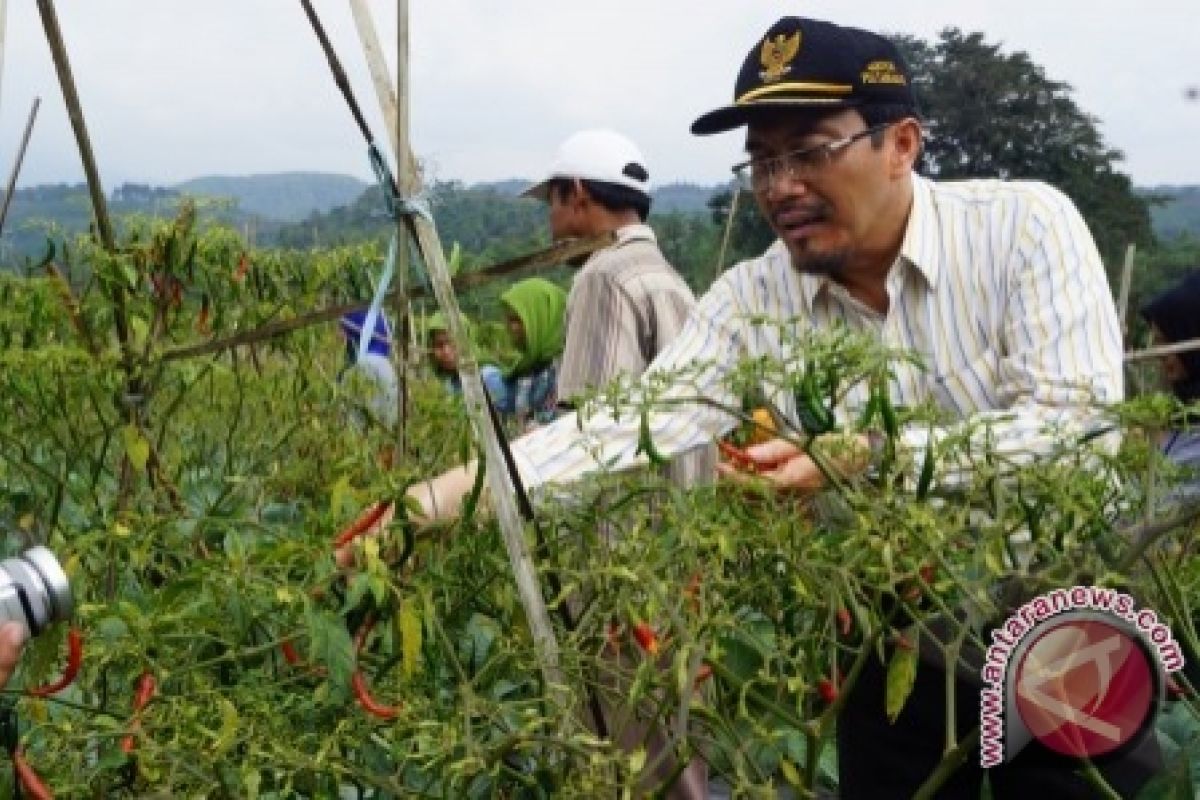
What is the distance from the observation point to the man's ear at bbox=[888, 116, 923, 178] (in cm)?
188

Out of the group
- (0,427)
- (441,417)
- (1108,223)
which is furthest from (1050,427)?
(1108,223)

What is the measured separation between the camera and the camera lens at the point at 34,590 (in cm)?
106

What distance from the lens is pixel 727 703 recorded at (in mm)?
1279

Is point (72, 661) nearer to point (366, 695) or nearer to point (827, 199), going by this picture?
point (366, 695)

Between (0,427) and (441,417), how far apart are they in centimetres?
48

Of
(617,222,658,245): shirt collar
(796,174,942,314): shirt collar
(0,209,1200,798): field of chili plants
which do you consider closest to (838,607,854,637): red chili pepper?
(0,209,1200,798): field of chili plants

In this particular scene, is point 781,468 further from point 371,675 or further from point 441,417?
point 441,417

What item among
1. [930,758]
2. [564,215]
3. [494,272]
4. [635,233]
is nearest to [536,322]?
[564,215]

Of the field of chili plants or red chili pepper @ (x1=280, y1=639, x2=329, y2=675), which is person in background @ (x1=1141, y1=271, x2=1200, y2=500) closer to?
the field of chili plants

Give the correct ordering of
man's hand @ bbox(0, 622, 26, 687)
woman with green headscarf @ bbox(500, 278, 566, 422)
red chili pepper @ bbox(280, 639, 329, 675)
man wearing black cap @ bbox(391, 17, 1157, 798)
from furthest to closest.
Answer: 1. woman with green headscarf @ bbox(500, 278, 566, 422)
2. man wearing black cap @ bbox(391, 17, 1157, 798)
3. red chili pepper @ bbox(280, 639, 329, 675)
4. man's hand @ bbox(0, 622, 26, 687)

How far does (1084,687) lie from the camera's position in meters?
1.25

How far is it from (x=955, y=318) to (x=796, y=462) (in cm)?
55

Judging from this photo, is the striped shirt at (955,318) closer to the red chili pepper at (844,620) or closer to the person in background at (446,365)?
the red chili pepper at (844,620)

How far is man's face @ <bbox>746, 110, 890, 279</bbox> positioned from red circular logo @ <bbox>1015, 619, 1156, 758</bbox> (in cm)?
69
